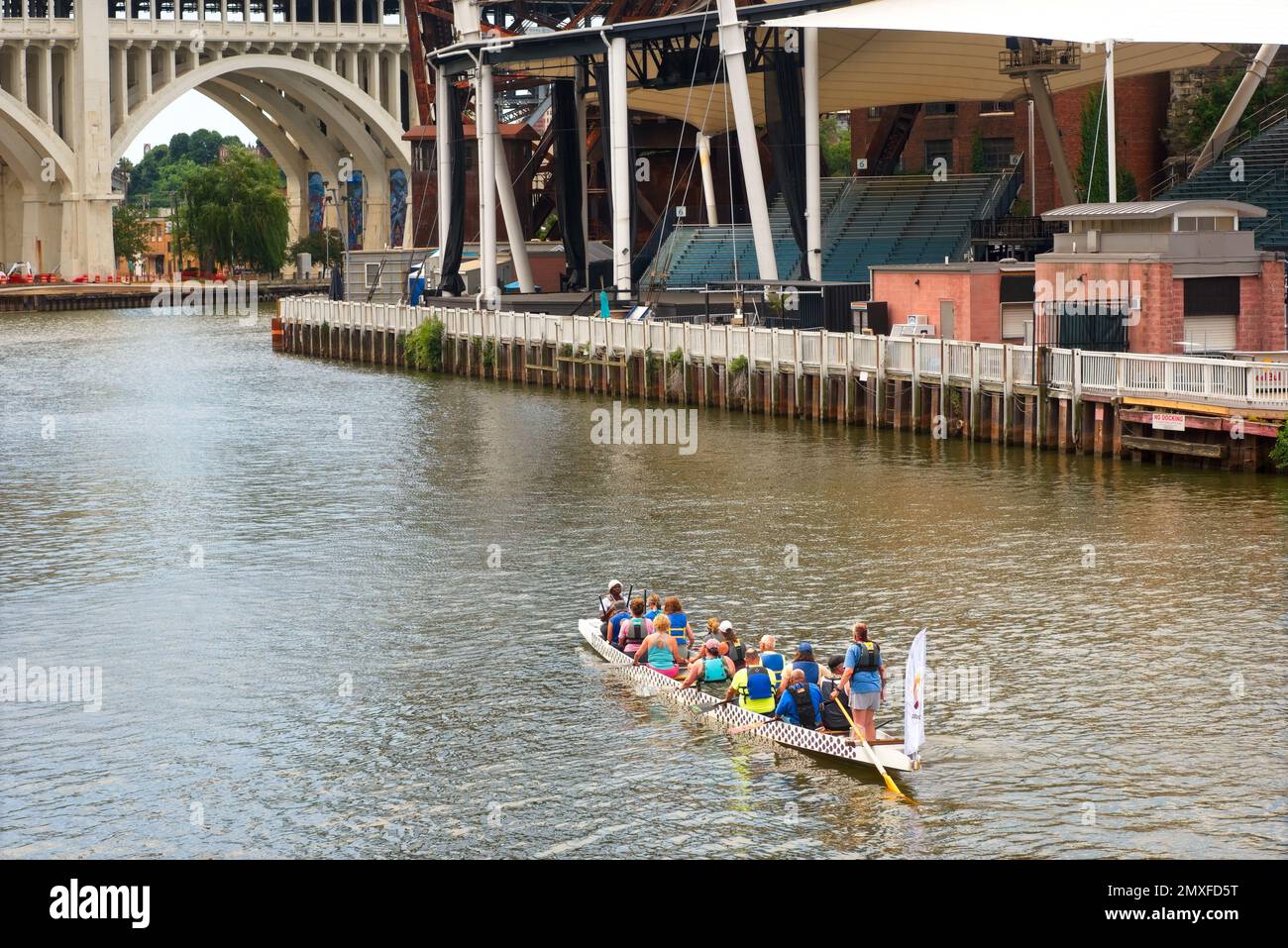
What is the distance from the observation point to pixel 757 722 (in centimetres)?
2548

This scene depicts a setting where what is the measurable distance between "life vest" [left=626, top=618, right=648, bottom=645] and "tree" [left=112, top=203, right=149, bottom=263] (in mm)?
150837

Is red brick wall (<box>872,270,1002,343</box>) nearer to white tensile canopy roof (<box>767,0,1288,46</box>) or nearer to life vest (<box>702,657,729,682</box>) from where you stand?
white tensile canopy roof (<box>767,0,1288,46</box>)

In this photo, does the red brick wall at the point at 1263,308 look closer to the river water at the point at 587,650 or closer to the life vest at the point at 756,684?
the river water at the point at 587,650

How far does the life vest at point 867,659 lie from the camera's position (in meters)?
24.3

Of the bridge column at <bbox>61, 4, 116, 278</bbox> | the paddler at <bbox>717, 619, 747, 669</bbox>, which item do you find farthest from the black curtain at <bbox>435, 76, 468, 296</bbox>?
the bridge column at <bbox>61, 4, 116, 278</bbox>

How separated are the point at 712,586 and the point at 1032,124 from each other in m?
60.5

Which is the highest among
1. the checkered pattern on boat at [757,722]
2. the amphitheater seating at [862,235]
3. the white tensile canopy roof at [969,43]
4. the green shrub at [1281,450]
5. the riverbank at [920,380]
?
the white tensile canopy roof at [969,43]

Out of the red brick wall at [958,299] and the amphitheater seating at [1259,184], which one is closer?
the red brick wall at [958,299]

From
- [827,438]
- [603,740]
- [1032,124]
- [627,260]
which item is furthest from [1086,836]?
[1032,124]

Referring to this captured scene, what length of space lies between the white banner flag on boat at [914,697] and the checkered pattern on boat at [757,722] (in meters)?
0.28

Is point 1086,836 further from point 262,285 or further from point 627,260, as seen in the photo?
point 262,285

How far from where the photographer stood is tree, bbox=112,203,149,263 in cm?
17562

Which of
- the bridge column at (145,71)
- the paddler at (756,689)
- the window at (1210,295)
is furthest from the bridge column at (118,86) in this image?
the paddler at (756,689)

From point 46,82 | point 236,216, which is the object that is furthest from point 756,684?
point 236,216
